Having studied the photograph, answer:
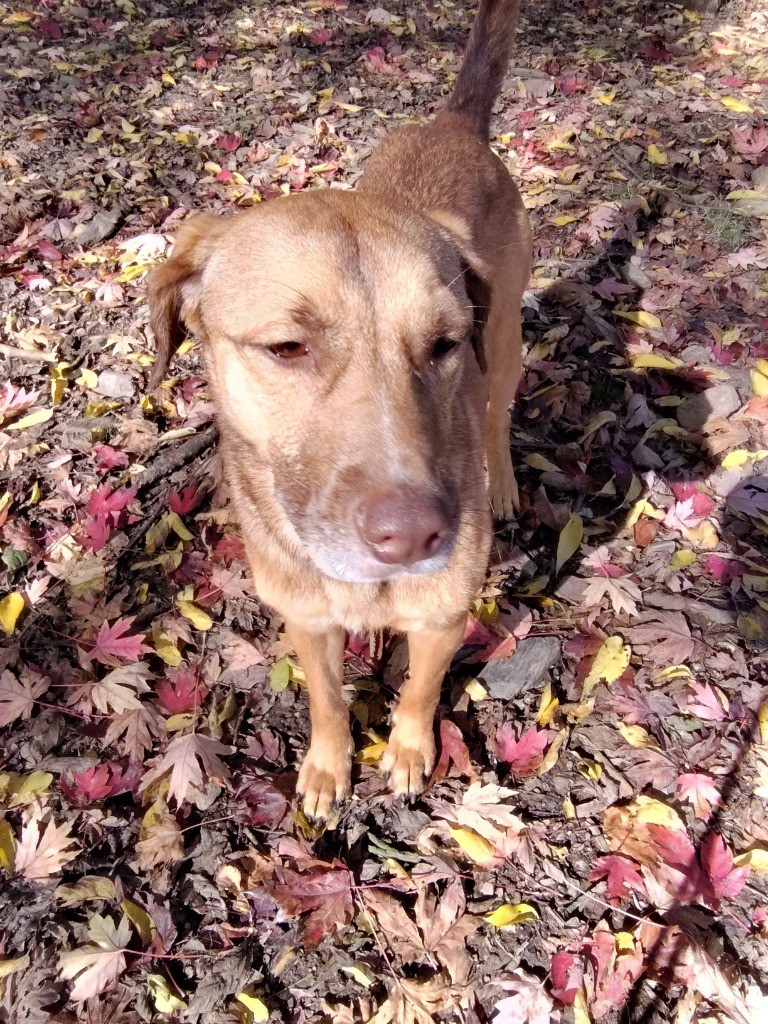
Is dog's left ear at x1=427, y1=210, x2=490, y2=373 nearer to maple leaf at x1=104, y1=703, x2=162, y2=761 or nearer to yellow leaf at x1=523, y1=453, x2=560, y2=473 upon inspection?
yellow leaf at x1=523, y1=453, x2=560, y2=473

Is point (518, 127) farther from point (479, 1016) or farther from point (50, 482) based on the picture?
point (479, 1016)

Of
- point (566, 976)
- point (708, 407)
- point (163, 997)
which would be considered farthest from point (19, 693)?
point (708, 407)

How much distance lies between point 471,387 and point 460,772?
5.75 ft

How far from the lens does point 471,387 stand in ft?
9.36

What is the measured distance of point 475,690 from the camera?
325 centimetres

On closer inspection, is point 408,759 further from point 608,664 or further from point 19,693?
point 19,693

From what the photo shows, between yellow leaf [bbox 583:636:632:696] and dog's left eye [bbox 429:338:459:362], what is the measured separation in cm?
181

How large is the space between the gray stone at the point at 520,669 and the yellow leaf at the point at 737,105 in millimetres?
7203

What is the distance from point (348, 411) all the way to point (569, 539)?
219 centimetres

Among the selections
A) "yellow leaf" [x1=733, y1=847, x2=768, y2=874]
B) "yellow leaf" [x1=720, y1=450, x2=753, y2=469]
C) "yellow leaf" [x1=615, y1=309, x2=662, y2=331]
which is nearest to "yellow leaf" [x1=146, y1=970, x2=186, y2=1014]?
"yellow leaf" [x1=733, y1=847, x2=768, y2=874]

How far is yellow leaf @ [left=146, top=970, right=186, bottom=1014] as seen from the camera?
7.71 ft

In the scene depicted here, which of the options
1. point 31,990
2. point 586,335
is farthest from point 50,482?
point 586,335

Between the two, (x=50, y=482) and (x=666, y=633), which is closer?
(x=666, y=633)

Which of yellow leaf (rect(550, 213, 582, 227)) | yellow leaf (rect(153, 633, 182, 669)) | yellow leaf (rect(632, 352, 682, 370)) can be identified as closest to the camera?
yellow leaf (rect(153, 633, 182, 669))
